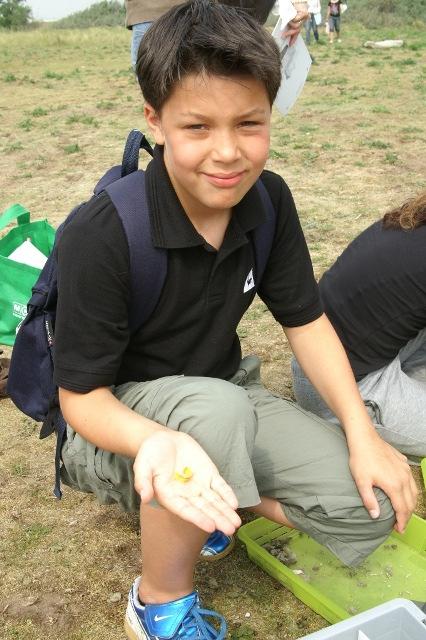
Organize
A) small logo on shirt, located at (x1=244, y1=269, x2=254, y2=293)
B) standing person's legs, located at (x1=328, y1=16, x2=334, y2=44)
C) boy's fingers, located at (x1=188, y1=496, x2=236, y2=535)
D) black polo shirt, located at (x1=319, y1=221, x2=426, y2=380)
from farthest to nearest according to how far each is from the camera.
→ standing person's legs, located at (x1=328, y1=16, x2=334, y2=44) → black polo shirt, located at (x1=319, y1=221, x2=426, y2=380) → small logo on shirt, located at (x1=244, y1=269, x2=254, y2=293) → boy's fingers, located at (x1=188, y1=496, x2=236, y2=535)

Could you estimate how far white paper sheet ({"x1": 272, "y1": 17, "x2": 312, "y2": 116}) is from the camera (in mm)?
3203

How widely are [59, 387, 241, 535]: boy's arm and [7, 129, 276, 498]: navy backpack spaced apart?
0.31 metres

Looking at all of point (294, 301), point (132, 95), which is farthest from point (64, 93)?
point (294, 301)

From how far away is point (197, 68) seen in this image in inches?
62.2

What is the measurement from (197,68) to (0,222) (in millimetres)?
1820

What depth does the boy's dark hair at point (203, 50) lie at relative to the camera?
1575 mm

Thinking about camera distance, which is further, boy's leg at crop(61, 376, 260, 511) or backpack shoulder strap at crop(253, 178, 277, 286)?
backpack shoulder strap at crop(253, 178, 277, 286)

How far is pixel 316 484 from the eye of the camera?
5.91ft

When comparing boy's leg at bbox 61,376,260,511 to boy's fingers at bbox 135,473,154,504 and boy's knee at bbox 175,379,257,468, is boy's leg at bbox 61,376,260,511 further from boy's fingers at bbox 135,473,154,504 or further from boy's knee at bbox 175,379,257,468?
boy's fingers at bbox 135,473,154,504

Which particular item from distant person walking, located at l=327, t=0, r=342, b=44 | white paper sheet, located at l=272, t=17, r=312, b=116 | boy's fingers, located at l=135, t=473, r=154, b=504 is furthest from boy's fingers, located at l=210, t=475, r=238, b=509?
distant person walking, located at l=327, t=0, r=342, b=44

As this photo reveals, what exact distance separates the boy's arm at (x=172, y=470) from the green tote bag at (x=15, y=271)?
176 cm

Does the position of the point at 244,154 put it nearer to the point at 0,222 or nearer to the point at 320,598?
the point at 320,598

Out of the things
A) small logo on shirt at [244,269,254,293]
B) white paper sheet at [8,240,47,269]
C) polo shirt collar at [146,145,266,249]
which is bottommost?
white paper sheet at [8,240,47,269]

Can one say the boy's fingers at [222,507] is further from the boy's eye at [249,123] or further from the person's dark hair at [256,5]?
the person's dark hair at [256,5]
